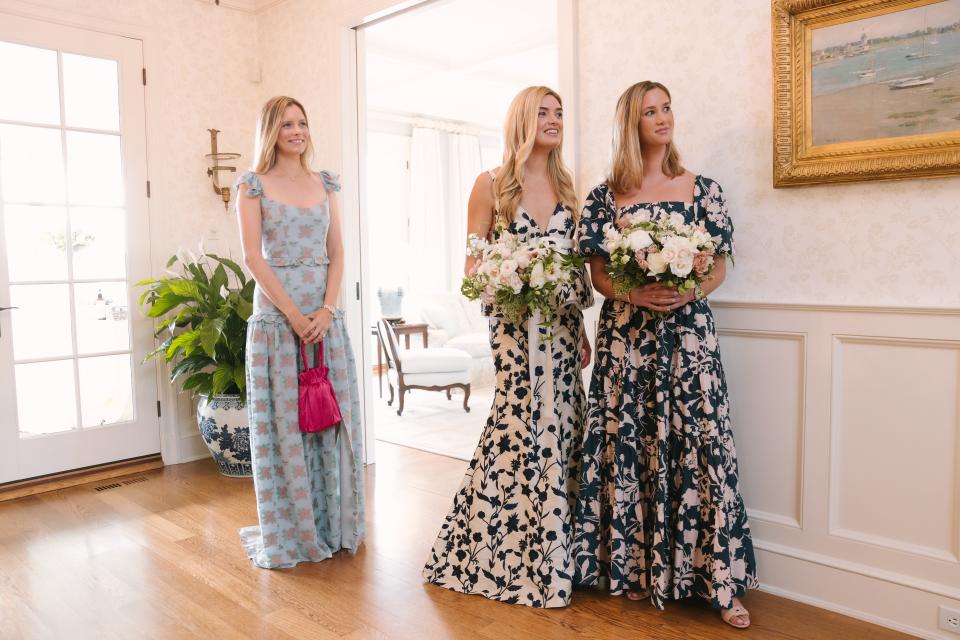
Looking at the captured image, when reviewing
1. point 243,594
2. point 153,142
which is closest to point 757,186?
point 243,594

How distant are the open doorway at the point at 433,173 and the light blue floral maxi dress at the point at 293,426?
4.58 ft

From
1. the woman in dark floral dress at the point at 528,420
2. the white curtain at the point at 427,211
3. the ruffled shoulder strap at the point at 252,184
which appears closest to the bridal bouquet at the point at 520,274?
the woman in dark floral dress at the point at 528,420

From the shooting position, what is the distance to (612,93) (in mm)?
2943

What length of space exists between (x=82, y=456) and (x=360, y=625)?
2.56 meters

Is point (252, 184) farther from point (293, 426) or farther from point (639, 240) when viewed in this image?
point (639, 240)

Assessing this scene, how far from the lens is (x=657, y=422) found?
97.7 inches

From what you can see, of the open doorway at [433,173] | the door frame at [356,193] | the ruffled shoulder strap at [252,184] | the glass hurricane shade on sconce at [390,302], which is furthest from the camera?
the glass hurricane shade on sconce at [390,302]

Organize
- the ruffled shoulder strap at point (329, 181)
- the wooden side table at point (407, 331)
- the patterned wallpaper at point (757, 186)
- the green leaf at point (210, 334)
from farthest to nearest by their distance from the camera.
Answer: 1. the wooden side table at point (407, 331)
2. the green leaf at point (210, 334)
3. the ruffled shoulder strap at point (329, 181)
4. the patterned wallpaper at point (757, 186)

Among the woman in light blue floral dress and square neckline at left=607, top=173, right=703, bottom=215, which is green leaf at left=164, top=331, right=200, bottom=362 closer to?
the woman in light blue floral dress

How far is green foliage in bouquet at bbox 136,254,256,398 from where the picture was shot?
12.9 ft

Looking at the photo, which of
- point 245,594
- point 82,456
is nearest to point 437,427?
point 82,456

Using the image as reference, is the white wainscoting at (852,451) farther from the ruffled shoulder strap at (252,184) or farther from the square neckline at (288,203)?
the ruffled shoulder strap at (252,184)

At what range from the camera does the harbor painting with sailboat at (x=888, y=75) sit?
2.15 meters

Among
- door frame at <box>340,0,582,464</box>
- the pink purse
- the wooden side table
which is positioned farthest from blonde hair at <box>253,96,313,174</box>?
the wooden side table
